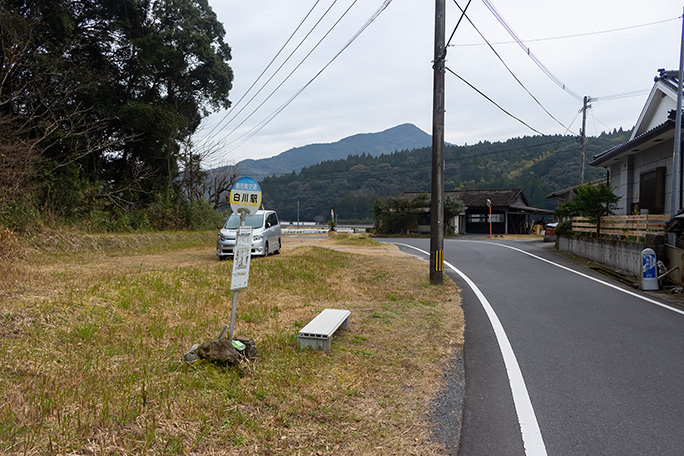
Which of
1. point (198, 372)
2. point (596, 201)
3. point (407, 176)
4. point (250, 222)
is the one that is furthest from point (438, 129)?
point (407, 176)

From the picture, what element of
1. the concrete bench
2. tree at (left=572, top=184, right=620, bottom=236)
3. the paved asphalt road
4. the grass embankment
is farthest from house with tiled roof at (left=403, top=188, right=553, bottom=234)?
the concrete bench

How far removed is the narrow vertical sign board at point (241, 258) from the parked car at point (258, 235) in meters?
9.87

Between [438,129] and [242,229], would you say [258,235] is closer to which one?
[438,129]

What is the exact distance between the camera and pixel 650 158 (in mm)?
17672

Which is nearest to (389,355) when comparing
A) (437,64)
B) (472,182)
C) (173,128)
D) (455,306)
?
(455,306)

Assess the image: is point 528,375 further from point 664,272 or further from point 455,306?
point 664,272

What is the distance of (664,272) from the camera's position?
10758 millimetres

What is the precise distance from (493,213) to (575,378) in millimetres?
41223

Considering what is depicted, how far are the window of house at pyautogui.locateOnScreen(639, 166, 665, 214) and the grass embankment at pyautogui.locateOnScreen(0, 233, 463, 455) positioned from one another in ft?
41.3

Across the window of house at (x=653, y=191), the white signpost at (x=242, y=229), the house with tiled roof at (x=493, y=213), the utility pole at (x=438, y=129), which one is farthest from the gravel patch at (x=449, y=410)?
the house with tiled roof at (x=493, y=213)

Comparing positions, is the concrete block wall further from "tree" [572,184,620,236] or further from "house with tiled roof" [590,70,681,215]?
"house with tiled roof" [590,70,681,215]

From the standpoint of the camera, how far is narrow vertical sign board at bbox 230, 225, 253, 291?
16.3 ft

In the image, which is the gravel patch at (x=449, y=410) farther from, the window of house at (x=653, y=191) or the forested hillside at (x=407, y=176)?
the forested hillside at (x=407, y=176)

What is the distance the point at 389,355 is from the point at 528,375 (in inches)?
59.9
